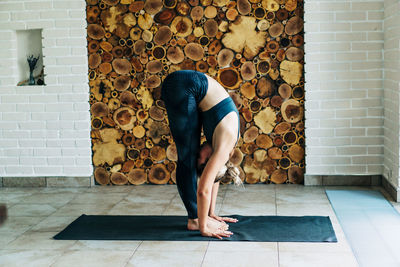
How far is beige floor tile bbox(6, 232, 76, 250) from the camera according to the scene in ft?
11.0

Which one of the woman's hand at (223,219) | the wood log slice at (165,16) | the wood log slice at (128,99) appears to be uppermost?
the wood log slice at (165,16)

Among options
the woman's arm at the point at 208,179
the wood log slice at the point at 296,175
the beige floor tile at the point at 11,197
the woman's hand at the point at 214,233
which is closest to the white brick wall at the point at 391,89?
the wood log slice at the point at 296,175

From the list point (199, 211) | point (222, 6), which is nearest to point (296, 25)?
point (222, 6)

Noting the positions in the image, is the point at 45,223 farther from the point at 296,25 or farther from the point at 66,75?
the point at 296,25

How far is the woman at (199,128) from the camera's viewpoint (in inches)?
131

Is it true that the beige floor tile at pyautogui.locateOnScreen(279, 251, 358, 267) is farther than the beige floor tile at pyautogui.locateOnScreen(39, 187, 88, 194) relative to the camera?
No

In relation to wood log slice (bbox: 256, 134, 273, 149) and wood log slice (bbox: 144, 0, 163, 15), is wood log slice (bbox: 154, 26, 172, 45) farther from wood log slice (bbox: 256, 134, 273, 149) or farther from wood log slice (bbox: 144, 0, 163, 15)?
wood log slice (bbox: 256, 134, 273, 149)

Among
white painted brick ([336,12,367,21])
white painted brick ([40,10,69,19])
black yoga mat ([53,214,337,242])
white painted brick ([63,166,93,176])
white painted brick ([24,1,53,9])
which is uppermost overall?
white painted brick ([24,1,53,9])

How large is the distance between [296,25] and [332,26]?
1.11 ft

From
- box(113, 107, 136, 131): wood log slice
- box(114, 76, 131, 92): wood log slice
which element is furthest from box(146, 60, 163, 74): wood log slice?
box(113, 107, 136, 131): wood log slice

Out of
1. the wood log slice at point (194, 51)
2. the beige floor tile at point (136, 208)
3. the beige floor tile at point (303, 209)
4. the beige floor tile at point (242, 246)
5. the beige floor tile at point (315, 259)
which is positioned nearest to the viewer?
the beige floor tile at point (315, 259)

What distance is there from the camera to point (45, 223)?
3.92m

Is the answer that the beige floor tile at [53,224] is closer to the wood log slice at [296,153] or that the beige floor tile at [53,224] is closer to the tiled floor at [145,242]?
the tiled floor at [145,242]

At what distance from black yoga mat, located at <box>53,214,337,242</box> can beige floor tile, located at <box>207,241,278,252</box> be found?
0.05 m
